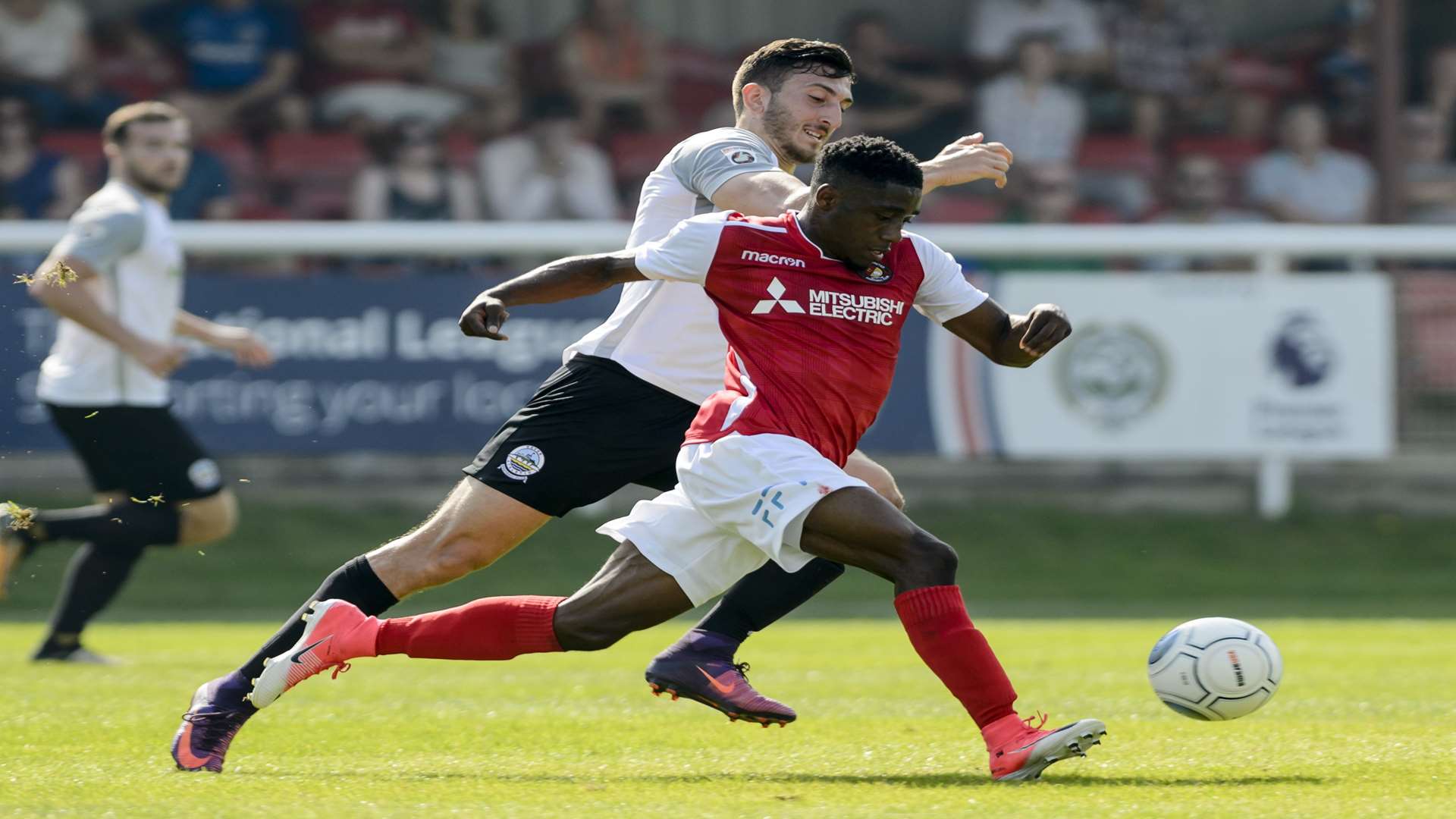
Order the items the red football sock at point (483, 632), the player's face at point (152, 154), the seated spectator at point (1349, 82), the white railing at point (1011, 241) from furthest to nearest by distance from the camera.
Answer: the seated spectator at point (1349, 82), the white railing at point (1011, 241), the player's face at point (152, 154), the red football sock at point (483, 632)

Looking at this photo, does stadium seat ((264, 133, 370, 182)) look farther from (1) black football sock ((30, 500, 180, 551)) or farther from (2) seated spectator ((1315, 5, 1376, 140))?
(2) seated spectator ((1315, 5, 1376, 140))

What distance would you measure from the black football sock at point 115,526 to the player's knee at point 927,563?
5040 mm

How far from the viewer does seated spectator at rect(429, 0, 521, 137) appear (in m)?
17.0

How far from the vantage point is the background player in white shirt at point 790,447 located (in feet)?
16.9

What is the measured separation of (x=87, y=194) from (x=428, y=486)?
4072mm

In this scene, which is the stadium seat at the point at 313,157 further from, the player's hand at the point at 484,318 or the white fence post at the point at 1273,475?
the player's hand at the point at 484,318

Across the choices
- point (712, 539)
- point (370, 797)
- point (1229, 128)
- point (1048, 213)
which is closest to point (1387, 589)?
point (1048, 213)

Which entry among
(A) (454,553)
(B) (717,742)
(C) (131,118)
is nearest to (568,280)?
(A) (454,553)

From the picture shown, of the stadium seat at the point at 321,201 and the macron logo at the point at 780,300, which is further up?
the stadium seat at the point at 321,201

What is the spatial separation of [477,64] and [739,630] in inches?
481

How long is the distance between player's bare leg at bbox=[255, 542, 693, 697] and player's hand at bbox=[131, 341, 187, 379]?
11.4 ft

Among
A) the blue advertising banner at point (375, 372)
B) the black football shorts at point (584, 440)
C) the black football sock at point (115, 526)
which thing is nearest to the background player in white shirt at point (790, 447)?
the black football shorts at point (584, 440)

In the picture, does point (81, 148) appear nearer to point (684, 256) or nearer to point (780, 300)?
point (684, 256)

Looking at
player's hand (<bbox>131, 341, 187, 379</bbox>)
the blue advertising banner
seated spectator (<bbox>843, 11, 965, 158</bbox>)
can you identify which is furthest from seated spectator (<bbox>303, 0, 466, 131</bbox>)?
player's hand (<bbox>131, 341, 187, 379</bbox>)
